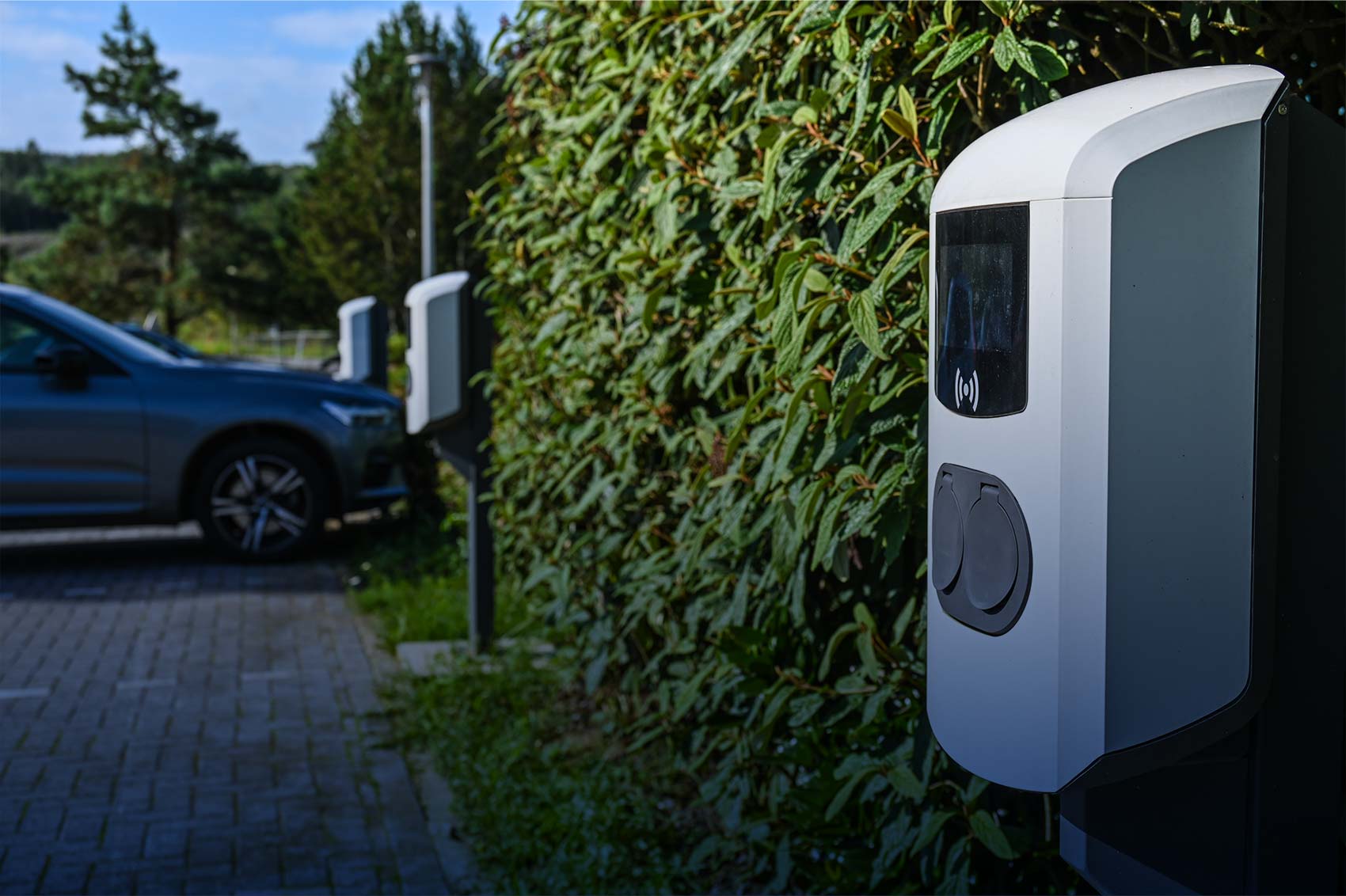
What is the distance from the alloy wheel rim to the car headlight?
1.44 feet

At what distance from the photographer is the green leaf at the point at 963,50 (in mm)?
2090

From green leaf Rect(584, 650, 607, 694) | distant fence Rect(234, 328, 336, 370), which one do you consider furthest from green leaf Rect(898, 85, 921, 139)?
distant fence Rect(234, 328, 336, 370)

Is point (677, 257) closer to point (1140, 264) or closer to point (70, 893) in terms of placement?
point (1140, 264)

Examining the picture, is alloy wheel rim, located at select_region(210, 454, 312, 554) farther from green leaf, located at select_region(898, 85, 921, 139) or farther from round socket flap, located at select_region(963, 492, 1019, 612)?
round socket flap, located at select_region(963, 492, 1019, 612)

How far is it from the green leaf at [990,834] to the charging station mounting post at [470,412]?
3435mm

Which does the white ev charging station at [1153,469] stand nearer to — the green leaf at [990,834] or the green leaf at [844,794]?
the green leaf at [990,834]

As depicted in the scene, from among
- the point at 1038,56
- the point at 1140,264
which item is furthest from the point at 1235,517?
the point at 1038,56

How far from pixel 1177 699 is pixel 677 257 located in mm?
2033

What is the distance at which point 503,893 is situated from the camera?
11.3ft

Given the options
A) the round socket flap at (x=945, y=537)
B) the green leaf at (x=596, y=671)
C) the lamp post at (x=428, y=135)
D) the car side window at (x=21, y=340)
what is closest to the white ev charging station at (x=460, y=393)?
the green leaf at (x=596, y=671)

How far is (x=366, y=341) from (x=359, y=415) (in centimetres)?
122

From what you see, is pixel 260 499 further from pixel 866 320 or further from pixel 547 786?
pixel 866 320

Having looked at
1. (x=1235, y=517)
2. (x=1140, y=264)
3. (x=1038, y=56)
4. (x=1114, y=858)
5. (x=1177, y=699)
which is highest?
(x=1038, y=56)

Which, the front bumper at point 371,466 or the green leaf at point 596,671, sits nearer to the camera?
the green leaf at point 596,671
